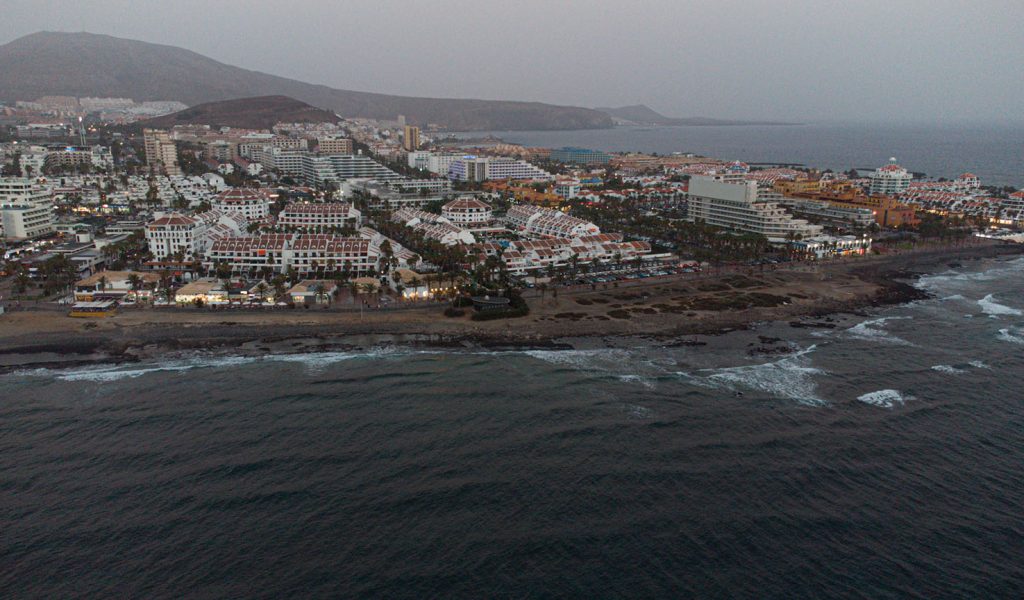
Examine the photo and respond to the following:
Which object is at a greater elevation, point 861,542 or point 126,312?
point 126,312

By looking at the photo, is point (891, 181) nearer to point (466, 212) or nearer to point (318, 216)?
point (466, 212)

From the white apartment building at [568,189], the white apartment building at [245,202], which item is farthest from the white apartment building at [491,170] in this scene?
the white apartment building at [245,202]

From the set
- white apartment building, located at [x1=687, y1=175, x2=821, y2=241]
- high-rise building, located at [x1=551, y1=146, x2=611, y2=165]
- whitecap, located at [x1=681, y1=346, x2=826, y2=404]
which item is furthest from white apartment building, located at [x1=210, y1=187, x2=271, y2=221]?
high-rise building, located at [x1=551, y1=146, x2=611, y2=165]

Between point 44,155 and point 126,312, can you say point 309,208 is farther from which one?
point 44,155

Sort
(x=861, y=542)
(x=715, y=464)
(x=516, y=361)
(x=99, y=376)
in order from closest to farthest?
1. (x=861, y=542)
2. (x=715, y=464)
3. (x=99, y=376)
4. (x=516, y=361)

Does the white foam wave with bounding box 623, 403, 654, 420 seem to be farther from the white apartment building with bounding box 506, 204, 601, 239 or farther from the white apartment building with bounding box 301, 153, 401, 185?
the white apartment building with bounding box 301, 153, 401, 185

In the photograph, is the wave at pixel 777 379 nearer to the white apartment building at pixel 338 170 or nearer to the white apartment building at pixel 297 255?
the white apartment building at pixel 297 255

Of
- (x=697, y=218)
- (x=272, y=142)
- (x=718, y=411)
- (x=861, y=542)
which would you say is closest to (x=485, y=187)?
(x=697, y=218)

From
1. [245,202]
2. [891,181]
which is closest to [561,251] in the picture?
[245,202]
